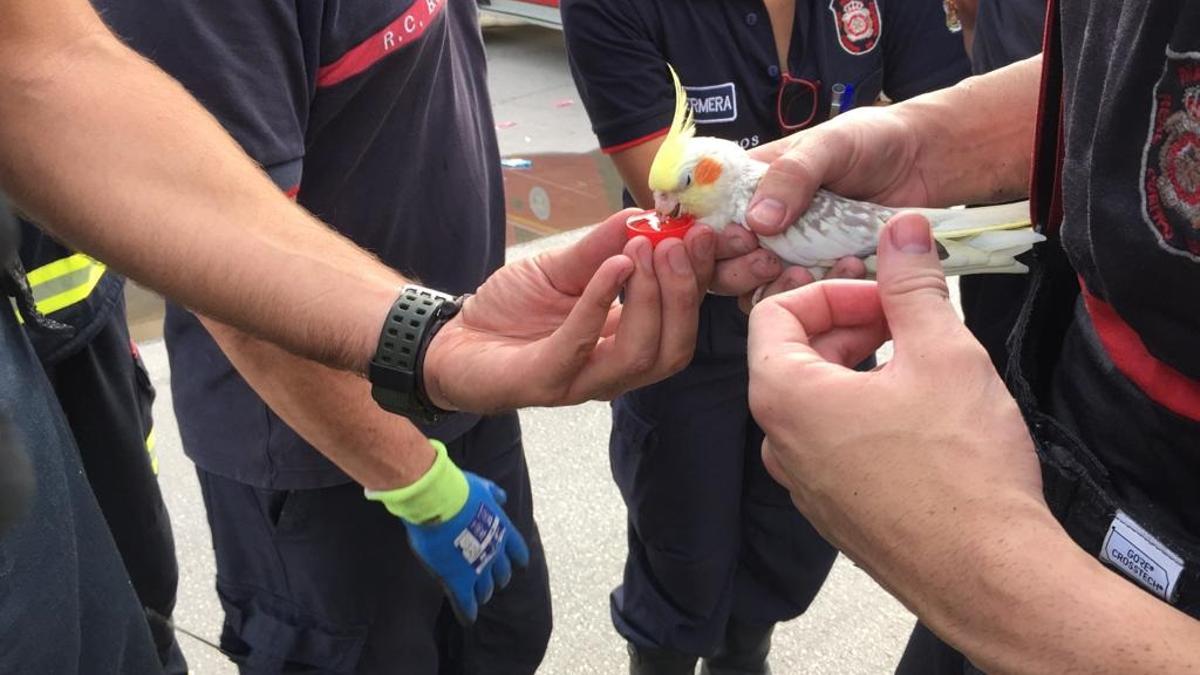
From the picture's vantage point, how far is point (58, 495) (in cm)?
111

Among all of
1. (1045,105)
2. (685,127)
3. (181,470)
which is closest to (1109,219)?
(1045,105)

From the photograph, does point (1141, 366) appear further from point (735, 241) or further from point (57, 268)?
point (57, 268)

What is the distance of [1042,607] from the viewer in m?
0.82

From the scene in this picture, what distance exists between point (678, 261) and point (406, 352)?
14.9 inches

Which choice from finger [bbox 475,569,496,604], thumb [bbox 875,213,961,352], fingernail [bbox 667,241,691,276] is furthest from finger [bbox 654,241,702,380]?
finger [bbox 475,569,496,604]

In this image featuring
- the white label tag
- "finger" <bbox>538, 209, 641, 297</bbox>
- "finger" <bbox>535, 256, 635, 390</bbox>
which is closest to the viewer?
the white label tag

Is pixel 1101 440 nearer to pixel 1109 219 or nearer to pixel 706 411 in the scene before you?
pixel 1109 219

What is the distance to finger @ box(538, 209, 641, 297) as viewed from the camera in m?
1.40

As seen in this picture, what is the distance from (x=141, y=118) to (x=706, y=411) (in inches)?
50.1

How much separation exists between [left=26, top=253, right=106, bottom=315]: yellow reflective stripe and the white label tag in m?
1.53

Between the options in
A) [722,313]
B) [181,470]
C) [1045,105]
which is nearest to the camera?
[1045,105]

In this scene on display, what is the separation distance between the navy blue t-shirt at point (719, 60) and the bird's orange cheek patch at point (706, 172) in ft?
2.31

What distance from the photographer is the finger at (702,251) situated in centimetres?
131

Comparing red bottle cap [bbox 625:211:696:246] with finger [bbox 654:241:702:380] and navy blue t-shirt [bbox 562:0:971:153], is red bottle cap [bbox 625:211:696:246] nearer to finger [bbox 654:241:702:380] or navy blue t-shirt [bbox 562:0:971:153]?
finger [bbox 654:241:702:380]
